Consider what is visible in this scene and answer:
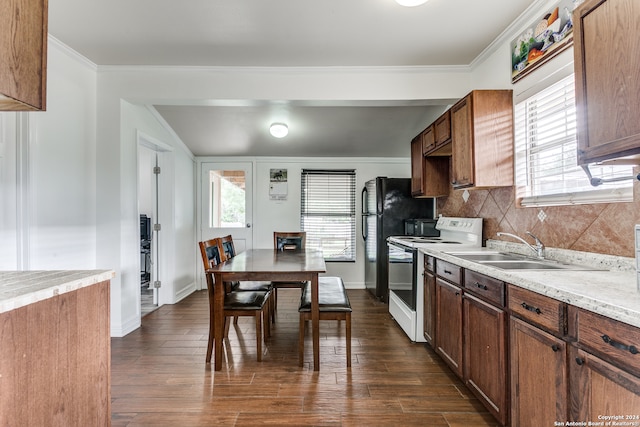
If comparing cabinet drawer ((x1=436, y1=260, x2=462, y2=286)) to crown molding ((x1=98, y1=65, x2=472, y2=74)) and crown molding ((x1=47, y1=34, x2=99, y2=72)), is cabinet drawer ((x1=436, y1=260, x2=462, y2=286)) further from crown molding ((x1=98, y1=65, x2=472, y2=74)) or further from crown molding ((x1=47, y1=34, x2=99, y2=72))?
crown molding ((x1=47, y1=34, x2=99, y2=72))

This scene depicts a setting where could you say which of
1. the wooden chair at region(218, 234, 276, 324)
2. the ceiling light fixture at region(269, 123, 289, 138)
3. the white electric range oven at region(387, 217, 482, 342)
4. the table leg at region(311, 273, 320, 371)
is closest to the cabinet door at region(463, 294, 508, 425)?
the white electric range oven at region(387, 217, 482, 342)

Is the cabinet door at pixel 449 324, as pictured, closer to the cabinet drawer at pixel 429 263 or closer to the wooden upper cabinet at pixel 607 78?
the cabinet drawer at pixel 429 263

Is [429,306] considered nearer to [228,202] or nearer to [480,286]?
[480,286]

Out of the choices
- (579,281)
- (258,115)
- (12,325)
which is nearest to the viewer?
(12,325)

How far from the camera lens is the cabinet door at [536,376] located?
1.20 metres

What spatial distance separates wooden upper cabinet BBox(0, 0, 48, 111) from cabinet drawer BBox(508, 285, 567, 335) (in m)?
2.16

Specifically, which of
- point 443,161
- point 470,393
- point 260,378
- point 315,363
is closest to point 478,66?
point 443,161

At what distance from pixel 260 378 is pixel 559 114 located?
8.71ft

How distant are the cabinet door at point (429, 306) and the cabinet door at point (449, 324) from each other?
0.26ft

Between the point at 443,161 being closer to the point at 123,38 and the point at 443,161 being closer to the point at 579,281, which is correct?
the point at 579,281

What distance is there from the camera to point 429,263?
2598mm

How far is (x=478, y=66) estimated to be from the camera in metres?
2.85

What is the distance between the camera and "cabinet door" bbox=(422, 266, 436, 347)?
2.49 meters

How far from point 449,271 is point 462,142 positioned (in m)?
1.07
